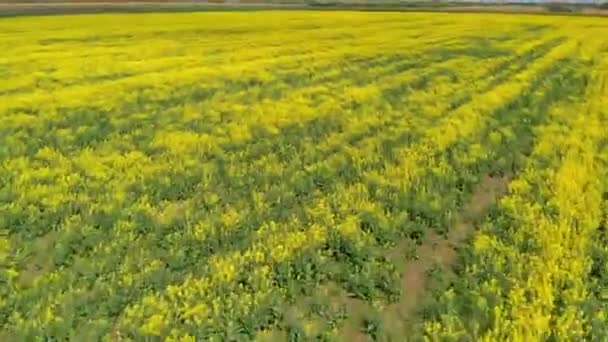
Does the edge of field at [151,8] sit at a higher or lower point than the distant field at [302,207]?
lower

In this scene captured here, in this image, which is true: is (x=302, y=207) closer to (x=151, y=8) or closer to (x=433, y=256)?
(x=433, y=256)

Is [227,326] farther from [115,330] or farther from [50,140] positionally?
[50,140]

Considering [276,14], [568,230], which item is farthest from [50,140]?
[276,14]

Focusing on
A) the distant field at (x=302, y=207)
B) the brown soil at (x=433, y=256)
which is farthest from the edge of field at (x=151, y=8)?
the brown soil at (x=433, y=256)

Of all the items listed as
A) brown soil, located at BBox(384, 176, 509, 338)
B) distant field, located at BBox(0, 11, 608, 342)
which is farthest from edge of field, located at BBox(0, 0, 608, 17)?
brown soil, located at BBox(384, 176, 509, 338)

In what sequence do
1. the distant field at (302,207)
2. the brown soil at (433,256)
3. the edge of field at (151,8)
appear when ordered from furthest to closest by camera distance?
the edge of field at (151,8) → the brown soil at (433,256) → the distant field at (302,207)

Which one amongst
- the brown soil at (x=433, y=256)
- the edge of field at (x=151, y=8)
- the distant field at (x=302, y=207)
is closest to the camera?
the distant field at (x=302, y=207)

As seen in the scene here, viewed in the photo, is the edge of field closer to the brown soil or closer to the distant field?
the distant field

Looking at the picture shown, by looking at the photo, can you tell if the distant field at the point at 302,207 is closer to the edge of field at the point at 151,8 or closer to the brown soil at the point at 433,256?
the brown soil at the point at 433,256
